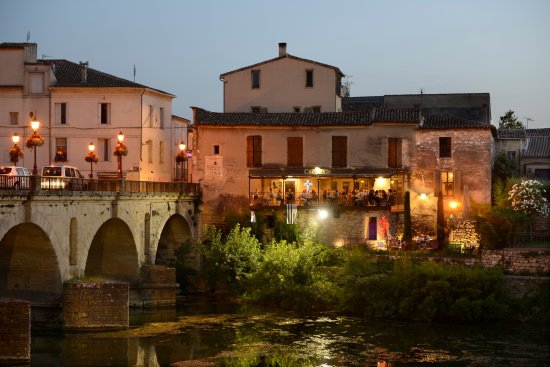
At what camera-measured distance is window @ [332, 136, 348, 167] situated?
67125 millimetres

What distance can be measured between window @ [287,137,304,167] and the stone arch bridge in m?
8.75

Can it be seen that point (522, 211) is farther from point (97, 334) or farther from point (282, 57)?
point (97, 334)

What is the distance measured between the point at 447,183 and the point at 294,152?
9663mm

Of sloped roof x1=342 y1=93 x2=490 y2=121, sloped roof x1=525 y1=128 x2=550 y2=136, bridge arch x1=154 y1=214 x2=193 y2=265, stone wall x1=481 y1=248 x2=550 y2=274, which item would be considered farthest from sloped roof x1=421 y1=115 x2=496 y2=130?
sloped roof x1=525 y1=128 x2=550 y2=136

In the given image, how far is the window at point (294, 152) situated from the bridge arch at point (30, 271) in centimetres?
2454

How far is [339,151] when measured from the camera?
67.2m

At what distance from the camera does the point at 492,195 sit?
67750 millimetres

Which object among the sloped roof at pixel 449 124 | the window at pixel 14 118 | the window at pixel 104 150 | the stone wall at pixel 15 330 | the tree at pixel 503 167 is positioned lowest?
the stone wall at pixel 15 330

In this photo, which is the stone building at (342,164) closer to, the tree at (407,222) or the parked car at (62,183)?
the tree at (407,222)

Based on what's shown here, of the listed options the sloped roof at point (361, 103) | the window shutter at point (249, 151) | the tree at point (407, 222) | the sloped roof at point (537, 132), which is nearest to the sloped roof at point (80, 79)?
the window shutter at point (249, 151)

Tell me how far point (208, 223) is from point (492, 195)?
17815 millimetres

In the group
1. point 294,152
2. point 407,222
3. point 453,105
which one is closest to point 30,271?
point 407,222

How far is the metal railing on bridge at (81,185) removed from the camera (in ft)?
140

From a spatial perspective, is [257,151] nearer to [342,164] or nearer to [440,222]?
[342,164]
